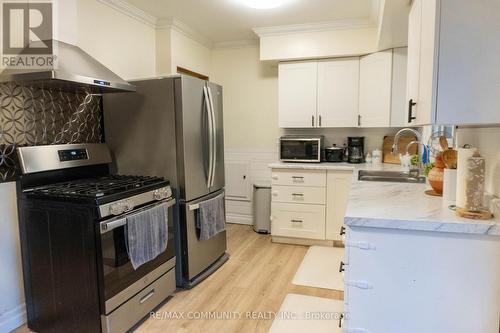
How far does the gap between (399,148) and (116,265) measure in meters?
3.14

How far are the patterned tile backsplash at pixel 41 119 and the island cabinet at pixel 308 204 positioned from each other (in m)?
1.93

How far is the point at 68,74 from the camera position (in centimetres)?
189

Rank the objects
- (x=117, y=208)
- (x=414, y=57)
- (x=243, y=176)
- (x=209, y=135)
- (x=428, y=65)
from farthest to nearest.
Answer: (x=243, y=176) < (x=209, y=135) < (x=117, y=208) < (x=414, y=57) < (x=428, y=65)

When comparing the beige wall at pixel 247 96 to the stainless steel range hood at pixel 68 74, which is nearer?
the stainless steel range hood at pixel 68 74

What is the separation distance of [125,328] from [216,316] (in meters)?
0.59

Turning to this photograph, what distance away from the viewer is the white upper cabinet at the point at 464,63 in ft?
3.99

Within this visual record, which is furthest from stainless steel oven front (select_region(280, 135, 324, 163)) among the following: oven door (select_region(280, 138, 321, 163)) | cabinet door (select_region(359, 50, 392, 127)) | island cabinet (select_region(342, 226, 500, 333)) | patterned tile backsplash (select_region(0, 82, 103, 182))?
island cabinet (select_region(342, 226, 500, 333))

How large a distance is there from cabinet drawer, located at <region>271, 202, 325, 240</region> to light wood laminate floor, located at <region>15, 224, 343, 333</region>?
0.19m

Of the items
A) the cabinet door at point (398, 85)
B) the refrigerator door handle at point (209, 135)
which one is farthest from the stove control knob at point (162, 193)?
the cabinet door at point (398, 85)

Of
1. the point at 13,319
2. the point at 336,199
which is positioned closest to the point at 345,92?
the point at 336,199

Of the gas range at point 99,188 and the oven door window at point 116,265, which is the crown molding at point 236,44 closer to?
the gas range at point 99,188

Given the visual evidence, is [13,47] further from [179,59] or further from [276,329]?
[276,329]

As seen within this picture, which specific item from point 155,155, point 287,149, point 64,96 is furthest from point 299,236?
point 64,96

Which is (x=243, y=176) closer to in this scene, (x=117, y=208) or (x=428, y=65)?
(x=117, y=208)
